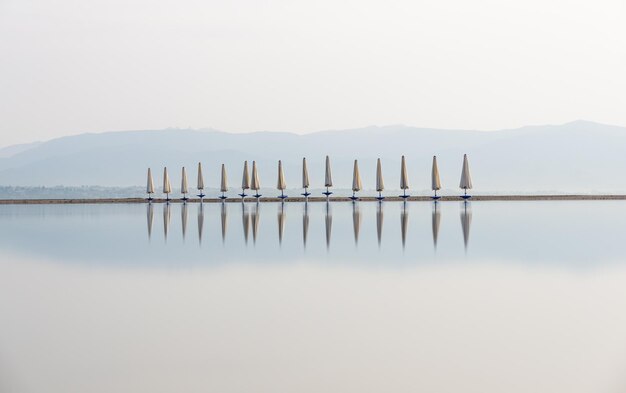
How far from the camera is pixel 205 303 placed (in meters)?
8.92

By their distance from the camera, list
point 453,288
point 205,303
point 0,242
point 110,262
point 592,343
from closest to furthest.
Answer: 1. point 592,343
2. point 205,303
3. point 453,288
4. point 110,262
5. point 0,242

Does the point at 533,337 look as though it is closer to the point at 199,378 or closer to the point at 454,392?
the point at 454,392

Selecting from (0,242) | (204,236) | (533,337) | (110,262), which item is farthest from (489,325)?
(0,242)

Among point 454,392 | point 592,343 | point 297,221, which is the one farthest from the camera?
point 297,221

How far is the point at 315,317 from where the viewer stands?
810 cm

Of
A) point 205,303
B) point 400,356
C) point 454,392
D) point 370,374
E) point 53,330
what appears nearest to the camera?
point 454,392

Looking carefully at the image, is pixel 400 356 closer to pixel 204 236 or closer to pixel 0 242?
pixel 204 236

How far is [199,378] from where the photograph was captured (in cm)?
590

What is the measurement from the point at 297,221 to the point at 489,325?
16.1m

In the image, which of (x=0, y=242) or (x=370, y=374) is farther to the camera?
(x=0, y=242)

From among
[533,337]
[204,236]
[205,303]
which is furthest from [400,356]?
[204,236]

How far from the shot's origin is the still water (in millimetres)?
5973

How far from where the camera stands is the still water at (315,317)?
Result: 5.97 m

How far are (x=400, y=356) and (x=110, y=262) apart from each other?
786 centimetres
